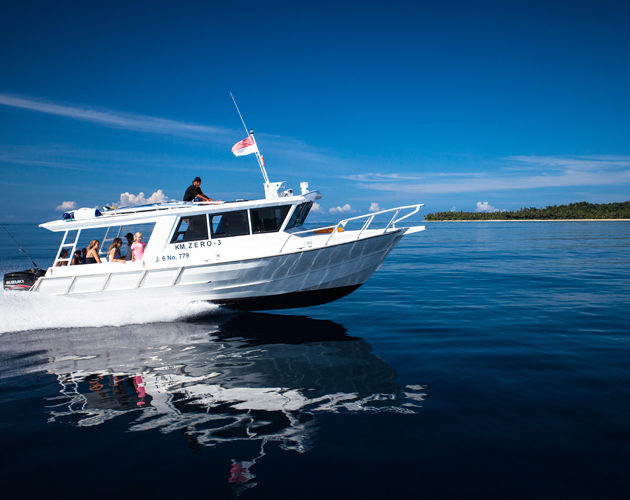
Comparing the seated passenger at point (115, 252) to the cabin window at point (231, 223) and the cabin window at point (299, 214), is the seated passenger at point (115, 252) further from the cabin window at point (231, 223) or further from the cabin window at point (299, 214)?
the cabin window at point (299, 214)

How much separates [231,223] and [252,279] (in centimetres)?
152

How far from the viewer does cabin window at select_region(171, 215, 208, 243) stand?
9.12m

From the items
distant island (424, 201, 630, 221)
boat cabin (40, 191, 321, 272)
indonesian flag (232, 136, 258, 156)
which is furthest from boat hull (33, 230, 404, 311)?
distant island (424, 201, 630, 221)

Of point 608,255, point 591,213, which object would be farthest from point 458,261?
point 591,213

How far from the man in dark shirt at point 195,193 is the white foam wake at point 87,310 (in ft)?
9.07

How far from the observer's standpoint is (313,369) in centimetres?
586

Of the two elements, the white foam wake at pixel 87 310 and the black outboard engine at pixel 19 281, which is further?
the black outboard engine at pixel 19 281

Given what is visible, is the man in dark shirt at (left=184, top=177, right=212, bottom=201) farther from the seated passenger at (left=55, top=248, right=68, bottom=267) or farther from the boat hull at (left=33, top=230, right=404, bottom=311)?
the seated passenger at (left=55, top=248, right=68, bottom=267)

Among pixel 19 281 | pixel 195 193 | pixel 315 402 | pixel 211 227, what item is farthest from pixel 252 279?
pixel 19 281

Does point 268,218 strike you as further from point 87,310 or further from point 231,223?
point 87,310

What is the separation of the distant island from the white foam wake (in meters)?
110

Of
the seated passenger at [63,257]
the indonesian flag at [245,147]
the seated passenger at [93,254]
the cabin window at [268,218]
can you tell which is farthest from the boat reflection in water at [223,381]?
the indonesian flag at [245,147]

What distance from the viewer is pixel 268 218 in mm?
9172

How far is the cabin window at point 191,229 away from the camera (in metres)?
9.12
